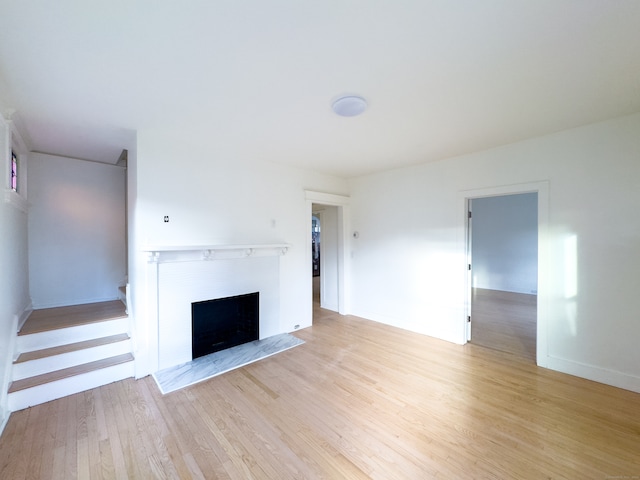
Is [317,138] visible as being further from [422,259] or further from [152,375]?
[152,375]

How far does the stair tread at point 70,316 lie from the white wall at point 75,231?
32cm

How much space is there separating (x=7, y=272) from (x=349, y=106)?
3424mm

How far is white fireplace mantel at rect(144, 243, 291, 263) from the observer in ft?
9.23

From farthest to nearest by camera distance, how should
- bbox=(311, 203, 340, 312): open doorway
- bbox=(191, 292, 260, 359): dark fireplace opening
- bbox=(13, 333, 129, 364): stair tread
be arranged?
bbox=(311, 203, 340, 312): open doorway < bbox=(191, 292, 260, 359): dark fireplace opening < bbox=(13, 333, 129, 364): stair tread

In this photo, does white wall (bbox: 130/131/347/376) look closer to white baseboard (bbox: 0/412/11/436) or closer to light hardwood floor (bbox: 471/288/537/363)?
white baseboard (bbox: 0/412/11/436)

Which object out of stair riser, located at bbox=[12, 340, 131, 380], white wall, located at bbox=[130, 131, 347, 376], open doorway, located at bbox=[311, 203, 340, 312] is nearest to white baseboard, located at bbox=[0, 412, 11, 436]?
stair riser, located at bbox=[12, 340, 131, 380]

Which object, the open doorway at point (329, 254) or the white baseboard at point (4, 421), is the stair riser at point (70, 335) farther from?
the open doorway at point (329, 254)

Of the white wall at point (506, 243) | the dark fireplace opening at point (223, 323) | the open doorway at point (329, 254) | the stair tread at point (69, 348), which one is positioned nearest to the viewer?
the stair tread at point (69, 348)

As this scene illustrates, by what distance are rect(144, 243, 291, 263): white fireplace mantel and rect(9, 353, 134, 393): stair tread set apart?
3.68ft

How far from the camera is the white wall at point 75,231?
11.8ft

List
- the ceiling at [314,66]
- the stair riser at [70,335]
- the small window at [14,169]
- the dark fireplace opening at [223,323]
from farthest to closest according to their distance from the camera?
1. the dark fireplace opening at [223,323]
2. the small window at [14,169]
3. the stair riser at [70,335]
4. the ceiling at [314,66]

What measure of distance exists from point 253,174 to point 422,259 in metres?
2.85

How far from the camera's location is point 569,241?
286 cm

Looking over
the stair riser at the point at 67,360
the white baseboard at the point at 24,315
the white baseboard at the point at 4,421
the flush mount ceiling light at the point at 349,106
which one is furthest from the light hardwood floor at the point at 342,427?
the flush mount ceiling light at the point at 349,106
